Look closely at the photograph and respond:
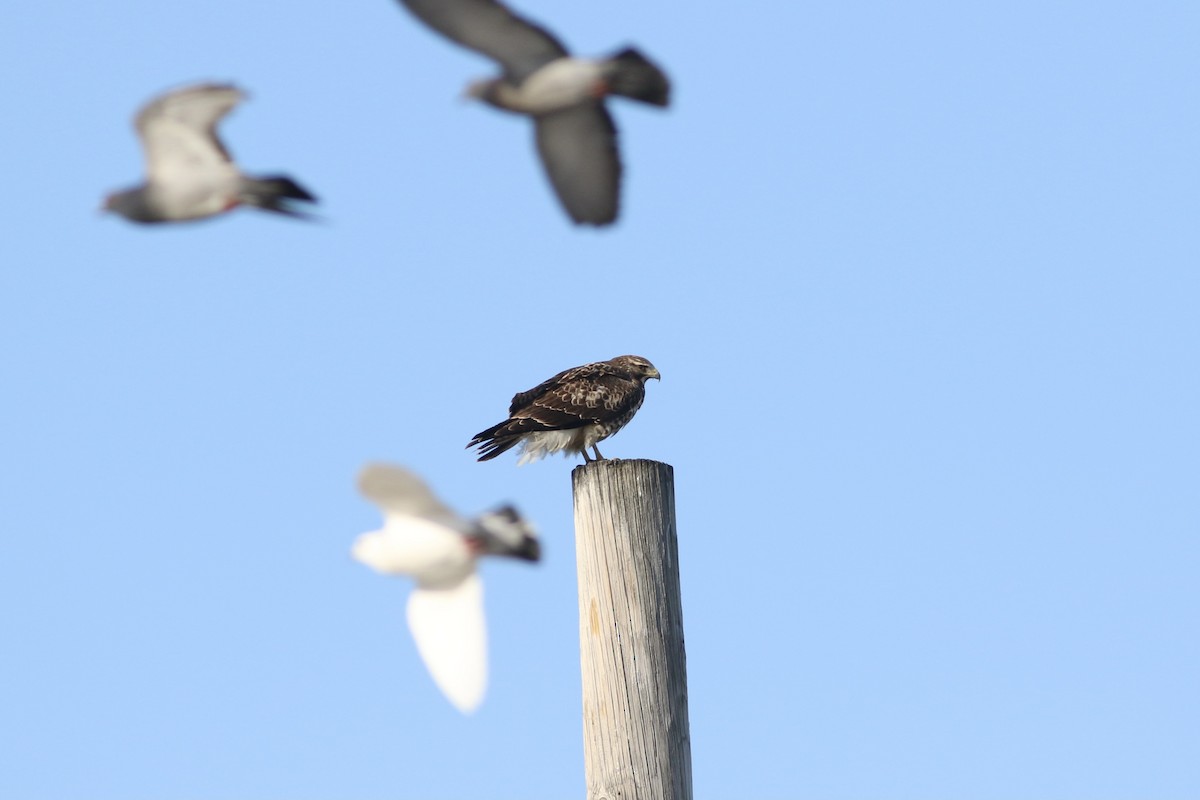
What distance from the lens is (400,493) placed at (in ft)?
11.5

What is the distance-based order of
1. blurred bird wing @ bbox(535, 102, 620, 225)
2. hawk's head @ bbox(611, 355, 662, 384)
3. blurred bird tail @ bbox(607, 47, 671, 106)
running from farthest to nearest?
hawk's head @ bbox(611, 355, 662, 384) < blurred bird wing @ bbox(535, 102, 620, 225) < blurred bird tail @ bbox(607, 47, 671, 106)

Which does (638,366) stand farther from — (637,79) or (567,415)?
(637,79)

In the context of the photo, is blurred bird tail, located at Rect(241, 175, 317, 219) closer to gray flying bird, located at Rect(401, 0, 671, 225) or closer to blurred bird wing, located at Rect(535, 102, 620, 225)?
gray flying bird, located at Rect(401, 0, 671, 225)

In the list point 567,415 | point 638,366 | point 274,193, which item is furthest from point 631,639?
point 638,366

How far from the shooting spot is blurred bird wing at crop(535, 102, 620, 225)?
6.54 m

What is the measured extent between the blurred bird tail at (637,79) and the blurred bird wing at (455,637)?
2.49m

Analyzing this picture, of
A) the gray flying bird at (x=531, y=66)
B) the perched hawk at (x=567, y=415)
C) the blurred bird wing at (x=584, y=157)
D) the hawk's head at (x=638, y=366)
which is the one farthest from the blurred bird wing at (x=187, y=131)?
the hawk's head at (x=638, y=366)

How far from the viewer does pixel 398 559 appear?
3.68 m

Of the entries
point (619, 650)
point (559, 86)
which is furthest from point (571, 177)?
point (619, 650)

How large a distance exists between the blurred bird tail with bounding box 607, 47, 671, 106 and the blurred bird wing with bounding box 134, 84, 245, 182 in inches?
52.8

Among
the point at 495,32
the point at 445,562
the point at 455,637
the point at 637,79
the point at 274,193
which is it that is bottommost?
the point at 455,637

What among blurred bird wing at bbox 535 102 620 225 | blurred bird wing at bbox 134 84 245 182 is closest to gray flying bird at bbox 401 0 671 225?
blurred bird wing at bbox 535 102 620 225

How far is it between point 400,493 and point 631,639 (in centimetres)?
212

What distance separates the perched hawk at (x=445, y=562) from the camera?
357 centimetres
